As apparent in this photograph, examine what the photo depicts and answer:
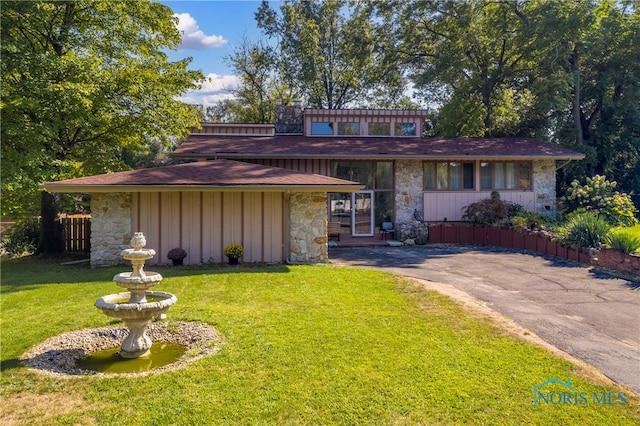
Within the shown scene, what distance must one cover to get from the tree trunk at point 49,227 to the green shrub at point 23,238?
147cm

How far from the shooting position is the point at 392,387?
4.12m

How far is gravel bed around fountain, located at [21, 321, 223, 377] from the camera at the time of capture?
15.7ft

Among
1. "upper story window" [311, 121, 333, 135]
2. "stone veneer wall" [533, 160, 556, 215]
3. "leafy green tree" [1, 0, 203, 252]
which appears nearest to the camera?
"leafy green tree" [1, 0, 203, 252]

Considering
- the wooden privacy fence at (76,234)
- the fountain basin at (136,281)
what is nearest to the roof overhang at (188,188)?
the wooden privacy fence at (76,234)

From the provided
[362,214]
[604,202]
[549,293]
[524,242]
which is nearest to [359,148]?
[362,214]

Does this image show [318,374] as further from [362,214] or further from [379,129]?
[379,129]

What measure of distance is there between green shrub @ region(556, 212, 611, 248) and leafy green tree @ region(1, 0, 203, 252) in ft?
41.9

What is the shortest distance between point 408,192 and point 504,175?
4.28 meters

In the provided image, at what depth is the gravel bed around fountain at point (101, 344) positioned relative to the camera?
189 inches

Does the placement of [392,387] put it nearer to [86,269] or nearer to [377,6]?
[86,269]

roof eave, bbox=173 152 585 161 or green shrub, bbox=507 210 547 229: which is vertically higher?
roof eave, bbox=173 152 585 161

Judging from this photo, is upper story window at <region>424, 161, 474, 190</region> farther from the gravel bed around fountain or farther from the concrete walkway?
the gravel bed around fountain

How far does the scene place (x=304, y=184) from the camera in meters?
10.9

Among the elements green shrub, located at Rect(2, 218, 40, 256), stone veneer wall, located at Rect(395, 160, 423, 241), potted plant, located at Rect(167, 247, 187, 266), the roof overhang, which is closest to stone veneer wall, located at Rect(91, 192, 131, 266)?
the roof overhang
